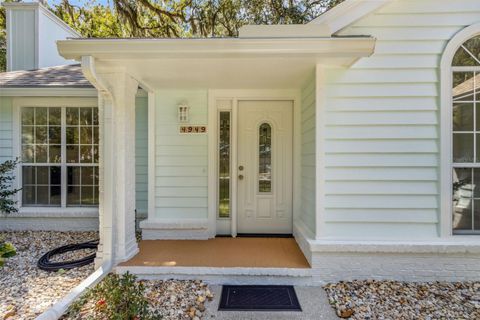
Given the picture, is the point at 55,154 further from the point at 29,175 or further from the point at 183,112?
the point at 183,112

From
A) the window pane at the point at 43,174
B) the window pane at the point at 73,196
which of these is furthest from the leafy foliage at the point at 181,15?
the window pane at the point at 73,196

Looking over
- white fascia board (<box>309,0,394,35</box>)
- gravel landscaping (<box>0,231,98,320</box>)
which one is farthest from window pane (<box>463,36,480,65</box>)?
gravel landscaping (<box>0,231,98,320</box>)

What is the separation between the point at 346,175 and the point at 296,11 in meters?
7.09

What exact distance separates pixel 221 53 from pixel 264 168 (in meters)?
2.07

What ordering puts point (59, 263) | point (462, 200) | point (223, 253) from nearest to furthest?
point (462, 200) → point (59, 263) → point (223, 253)

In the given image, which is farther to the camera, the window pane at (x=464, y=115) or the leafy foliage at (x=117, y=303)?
the window pane at (x=464, y=115)

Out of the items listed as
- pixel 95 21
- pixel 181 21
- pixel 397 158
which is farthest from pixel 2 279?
pixel 95 21

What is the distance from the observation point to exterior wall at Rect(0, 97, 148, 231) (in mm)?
4805

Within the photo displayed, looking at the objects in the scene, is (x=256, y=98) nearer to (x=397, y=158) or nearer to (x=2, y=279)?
(x=397, y=158)

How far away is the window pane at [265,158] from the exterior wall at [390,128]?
4.28 feet

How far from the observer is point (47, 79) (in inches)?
198

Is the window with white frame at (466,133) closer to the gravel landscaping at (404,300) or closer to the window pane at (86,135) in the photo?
the gravel landscaping at (404,300)

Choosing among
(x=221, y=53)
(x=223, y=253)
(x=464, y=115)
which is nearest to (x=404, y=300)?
(x=223, y=253)

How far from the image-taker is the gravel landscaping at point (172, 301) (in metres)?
2.53
